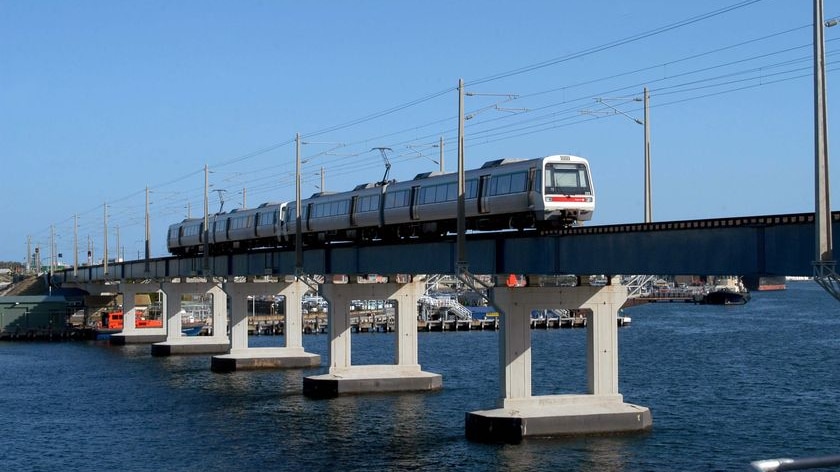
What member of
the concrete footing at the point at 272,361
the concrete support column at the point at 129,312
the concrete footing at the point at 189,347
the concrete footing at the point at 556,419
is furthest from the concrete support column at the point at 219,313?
the concrete footing at the point at 556,419

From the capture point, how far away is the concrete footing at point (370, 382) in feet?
216

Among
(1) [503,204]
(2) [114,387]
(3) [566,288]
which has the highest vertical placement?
(1) [503,204]

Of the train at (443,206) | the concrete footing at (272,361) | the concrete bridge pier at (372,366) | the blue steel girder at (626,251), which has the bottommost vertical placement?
the concrete footing at (272,361)

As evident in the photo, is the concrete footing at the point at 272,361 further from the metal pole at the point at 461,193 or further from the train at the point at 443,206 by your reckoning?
the metal pole at the point at 461,193

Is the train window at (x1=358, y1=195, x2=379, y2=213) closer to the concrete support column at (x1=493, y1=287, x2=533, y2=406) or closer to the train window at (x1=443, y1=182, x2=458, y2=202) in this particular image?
the train window at (x1=443, y1=182, x2=458, y2=202)

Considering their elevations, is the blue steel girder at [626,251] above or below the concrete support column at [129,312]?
above

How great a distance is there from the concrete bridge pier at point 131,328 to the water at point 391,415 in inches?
806

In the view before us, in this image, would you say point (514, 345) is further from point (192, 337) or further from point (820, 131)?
point (192, 337)

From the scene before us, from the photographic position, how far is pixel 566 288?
49.8 m

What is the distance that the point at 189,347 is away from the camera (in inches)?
4181

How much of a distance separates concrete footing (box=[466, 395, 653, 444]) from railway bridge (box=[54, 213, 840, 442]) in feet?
0.14

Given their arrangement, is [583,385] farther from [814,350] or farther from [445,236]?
[814,350]

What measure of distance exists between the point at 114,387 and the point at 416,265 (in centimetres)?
2758

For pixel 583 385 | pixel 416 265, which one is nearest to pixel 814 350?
pixel 583 385
